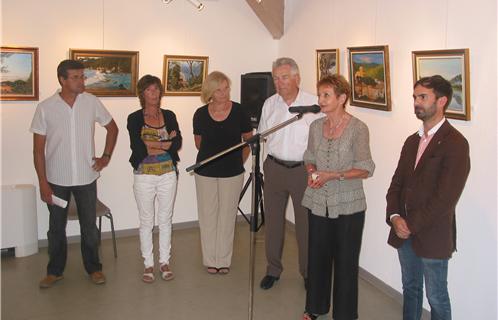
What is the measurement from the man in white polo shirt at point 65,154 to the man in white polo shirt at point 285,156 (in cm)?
148

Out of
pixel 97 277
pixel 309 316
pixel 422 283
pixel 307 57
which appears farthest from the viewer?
pixel 307 57

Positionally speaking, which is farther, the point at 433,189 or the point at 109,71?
the point at 109,71

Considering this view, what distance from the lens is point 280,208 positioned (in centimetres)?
429

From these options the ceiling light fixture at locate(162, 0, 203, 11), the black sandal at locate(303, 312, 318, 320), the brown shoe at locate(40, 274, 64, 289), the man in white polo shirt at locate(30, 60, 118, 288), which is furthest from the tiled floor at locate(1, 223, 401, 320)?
the ceiling light fixture at locate(162, 0, 203, 11)

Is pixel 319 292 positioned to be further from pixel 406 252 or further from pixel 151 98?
pixel 151 98

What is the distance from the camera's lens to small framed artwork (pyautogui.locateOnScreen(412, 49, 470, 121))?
11.1ft

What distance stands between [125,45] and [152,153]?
1.81 metres

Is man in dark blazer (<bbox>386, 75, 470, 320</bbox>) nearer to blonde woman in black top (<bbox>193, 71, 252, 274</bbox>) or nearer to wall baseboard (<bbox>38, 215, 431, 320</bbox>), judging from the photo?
wall baseboard (<bbox>38, 215, 431, 320</bbox>)

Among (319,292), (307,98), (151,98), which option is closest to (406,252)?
(319,292)

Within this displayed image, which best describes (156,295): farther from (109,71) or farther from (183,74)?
(183,74)

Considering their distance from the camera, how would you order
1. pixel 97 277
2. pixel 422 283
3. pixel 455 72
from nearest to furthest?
pixel 422 283 < pixel 455 72 < pixel 97 277

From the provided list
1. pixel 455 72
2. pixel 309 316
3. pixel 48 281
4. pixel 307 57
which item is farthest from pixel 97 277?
pixel 455 72

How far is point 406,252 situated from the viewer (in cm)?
323

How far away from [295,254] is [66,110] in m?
2.64
